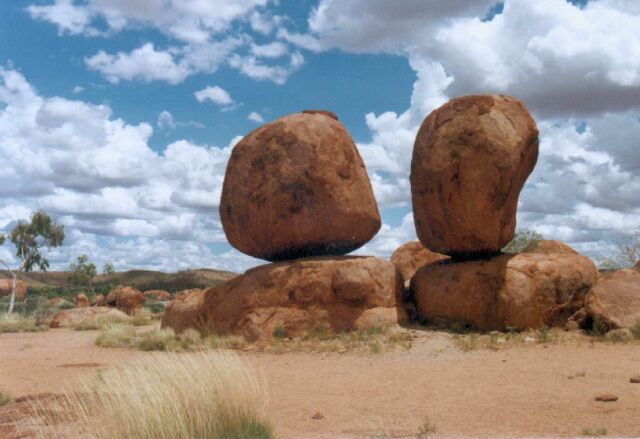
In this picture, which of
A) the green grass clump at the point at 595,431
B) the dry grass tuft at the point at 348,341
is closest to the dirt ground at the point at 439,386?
the green grass clump at the point at 595,431

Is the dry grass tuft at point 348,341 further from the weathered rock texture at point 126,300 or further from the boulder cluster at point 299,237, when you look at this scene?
the weathered rock texture at point 126,300

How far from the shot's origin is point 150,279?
71.7 meters

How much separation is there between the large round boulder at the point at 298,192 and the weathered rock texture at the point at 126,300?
50.3 ft

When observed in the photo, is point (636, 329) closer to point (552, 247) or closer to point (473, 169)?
point (473, 169)

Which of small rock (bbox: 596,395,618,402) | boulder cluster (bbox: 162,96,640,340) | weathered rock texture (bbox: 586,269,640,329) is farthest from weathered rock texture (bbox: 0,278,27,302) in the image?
small rock (bbox: 596,395,618,402)

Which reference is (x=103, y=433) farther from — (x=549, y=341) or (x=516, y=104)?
(x=516, y=104)

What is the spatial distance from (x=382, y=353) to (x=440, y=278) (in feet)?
9.82

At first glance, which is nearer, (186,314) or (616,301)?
(616,301)

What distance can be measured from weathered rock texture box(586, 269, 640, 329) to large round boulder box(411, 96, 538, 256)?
2.22 meters

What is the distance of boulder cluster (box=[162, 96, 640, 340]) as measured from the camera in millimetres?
12977

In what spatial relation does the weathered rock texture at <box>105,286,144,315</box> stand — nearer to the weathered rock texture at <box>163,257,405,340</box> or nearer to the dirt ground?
the dirt ground

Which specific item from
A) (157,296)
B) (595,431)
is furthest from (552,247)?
(157,296)

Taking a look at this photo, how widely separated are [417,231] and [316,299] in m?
2.94

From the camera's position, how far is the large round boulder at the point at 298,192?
1399 centimetres
